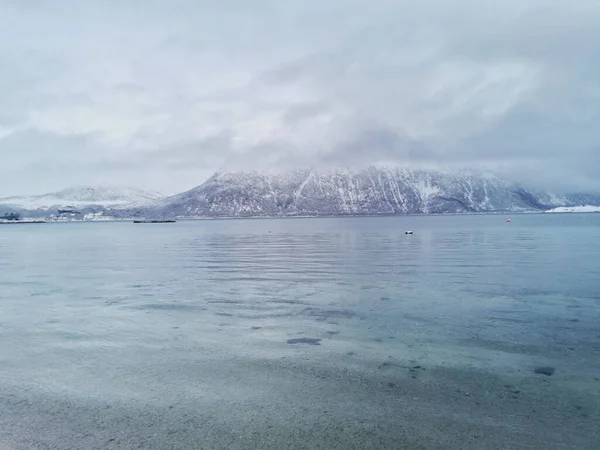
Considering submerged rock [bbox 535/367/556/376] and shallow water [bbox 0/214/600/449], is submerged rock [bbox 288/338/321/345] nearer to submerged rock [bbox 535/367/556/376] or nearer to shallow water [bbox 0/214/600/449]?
shallow water [bbox 0/214/600/449]

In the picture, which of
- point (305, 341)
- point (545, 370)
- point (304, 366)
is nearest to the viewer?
point (545, 370)

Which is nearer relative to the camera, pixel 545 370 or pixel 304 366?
pixel 545 370

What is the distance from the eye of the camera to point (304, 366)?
1633 centimetres

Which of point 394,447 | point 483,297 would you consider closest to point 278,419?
point 394,447

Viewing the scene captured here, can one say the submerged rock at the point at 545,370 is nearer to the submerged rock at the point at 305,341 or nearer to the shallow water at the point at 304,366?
the shallow water at the point at 304,366

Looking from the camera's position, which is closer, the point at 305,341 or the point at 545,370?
the point at 545,370

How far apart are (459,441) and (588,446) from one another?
288cm

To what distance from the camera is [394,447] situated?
1075 centimetres

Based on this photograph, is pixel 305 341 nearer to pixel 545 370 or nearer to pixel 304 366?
pixel 304 366

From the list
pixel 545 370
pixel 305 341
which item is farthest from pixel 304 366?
pixel 545 370

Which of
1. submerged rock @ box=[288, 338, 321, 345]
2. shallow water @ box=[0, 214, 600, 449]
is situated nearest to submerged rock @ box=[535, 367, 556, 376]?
shallow water @ box=[0, 214, 600, 449]

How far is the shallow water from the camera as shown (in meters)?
11.6

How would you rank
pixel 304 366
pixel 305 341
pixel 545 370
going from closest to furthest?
pixel 545 370
pixel 304 366
pixel 305 341

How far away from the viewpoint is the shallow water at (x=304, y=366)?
38.2ft
